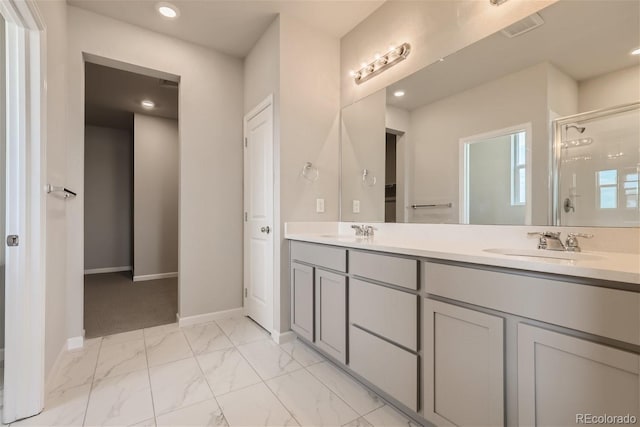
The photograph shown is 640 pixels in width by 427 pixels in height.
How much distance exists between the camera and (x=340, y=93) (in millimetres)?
2711

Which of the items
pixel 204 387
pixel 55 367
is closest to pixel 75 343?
pixel 55 367

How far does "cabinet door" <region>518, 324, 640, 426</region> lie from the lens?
32.8 inches

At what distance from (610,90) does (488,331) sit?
1.17 m

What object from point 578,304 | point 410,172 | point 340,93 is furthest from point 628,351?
point 340,93

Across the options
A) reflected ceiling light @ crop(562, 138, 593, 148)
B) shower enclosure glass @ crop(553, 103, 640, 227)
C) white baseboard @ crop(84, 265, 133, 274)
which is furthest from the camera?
white baseboard @ crop(84, 265, 133, 274)

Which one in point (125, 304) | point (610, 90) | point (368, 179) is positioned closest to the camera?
point (610, 90)

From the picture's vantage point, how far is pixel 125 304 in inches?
A: 133

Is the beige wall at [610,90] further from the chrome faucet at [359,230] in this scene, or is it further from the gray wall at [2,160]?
the gray wall at [2,160]

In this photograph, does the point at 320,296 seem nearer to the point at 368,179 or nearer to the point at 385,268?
the point at 385,268

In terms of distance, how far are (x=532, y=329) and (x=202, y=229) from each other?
8.61 ft

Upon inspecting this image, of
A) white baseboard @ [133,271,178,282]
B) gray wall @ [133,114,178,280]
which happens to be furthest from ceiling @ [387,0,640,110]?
white baseboard @ [133,271,178,282]

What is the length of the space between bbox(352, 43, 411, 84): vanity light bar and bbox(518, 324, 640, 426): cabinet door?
75.6 inches

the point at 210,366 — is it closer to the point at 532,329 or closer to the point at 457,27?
the point at 532,329

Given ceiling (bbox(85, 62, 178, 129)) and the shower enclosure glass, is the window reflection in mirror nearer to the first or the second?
the shower enclosure glass
